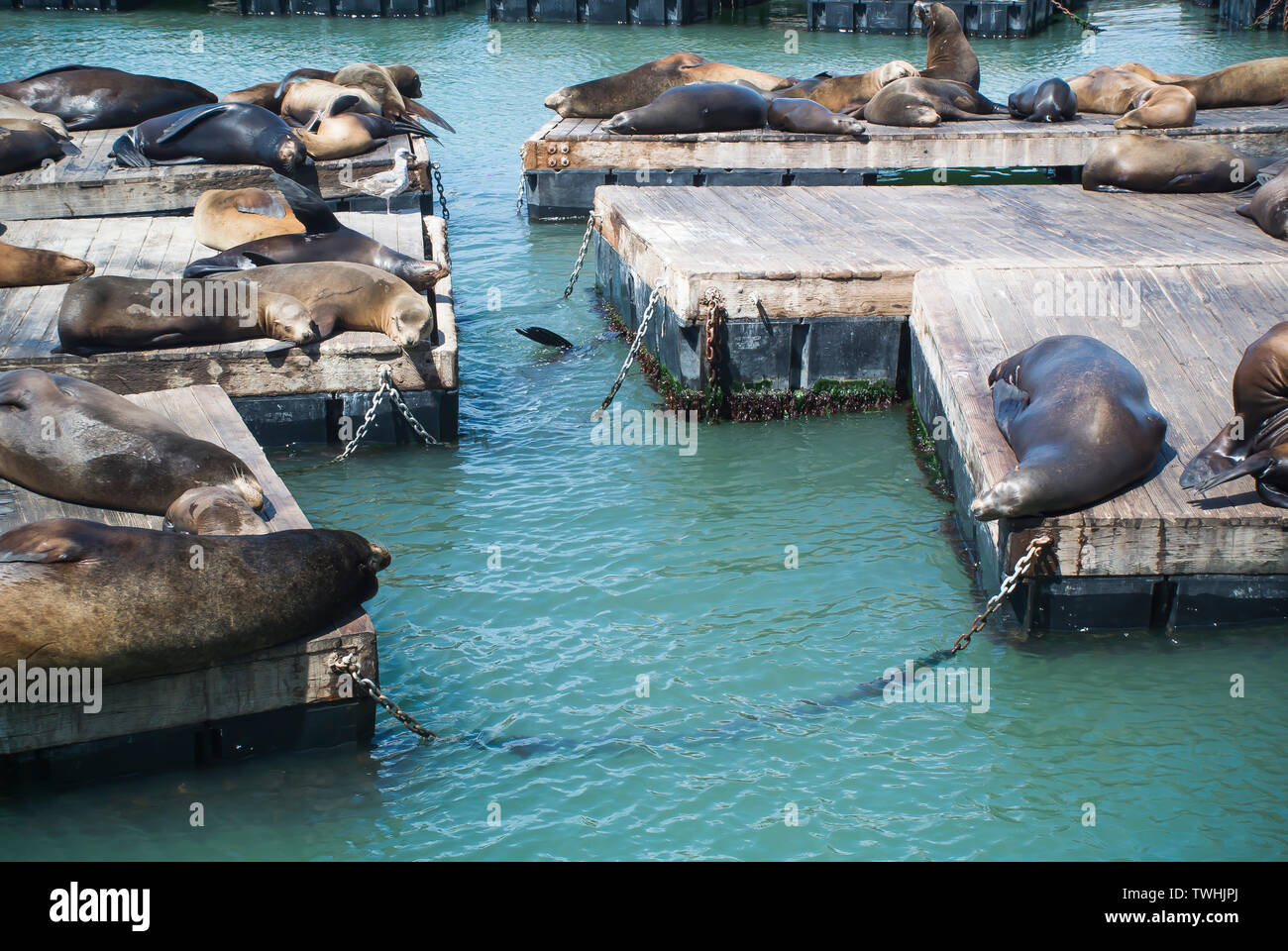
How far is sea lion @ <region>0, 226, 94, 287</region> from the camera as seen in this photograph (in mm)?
8617

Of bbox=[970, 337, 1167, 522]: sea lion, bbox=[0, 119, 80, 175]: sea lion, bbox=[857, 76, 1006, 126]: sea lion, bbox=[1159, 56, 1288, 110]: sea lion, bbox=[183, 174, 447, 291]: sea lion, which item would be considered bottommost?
bbox=[970, 337, 1167, 522]: sea lion

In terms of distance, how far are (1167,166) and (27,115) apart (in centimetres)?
1037

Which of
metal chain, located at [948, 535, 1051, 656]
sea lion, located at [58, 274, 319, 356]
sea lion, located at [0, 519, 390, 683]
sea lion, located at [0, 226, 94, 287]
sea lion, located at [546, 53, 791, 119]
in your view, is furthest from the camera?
sea lion, located at [546, 53, 791, 119]

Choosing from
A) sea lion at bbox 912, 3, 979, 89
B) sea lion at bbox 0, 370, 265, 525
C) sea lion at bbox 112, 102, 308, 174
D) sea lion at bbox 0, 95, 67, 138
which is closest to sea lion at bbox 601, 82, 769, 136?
sea lion at bbox 912, 3, 979, 89

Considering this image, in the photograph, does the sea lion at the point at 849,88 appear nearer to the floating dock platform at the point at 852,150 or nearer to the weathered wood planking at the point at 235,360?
the floating dock platform at the point at 852,150

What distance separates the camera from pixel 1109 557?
5.98 m

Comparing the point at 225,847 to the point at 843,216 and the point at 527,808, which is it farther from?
the point at 843,216

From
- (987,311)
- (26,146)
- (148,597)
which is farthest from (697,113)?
Answer: (148,597)

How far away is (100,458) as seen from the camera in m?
5.75

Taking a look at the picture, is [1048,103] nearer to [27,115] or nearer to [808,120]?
[808,120]

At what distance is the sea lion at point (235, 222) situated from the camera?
954cm

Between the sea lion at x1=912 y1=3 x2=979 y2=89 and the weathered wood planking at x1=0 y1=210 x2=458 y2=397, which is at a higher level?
the sea lion at x1=912 y1=3 x2=979 y2=89

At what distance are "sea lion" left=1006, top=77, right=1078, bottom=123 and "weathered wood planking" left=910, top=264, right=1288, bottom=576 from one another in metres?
6.37

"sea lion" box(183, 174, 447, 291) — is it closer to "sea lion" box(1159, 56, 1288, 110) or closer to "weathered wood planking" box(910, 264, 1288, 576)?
"weathered wood planking" box(910, 264, 1288, 576)
